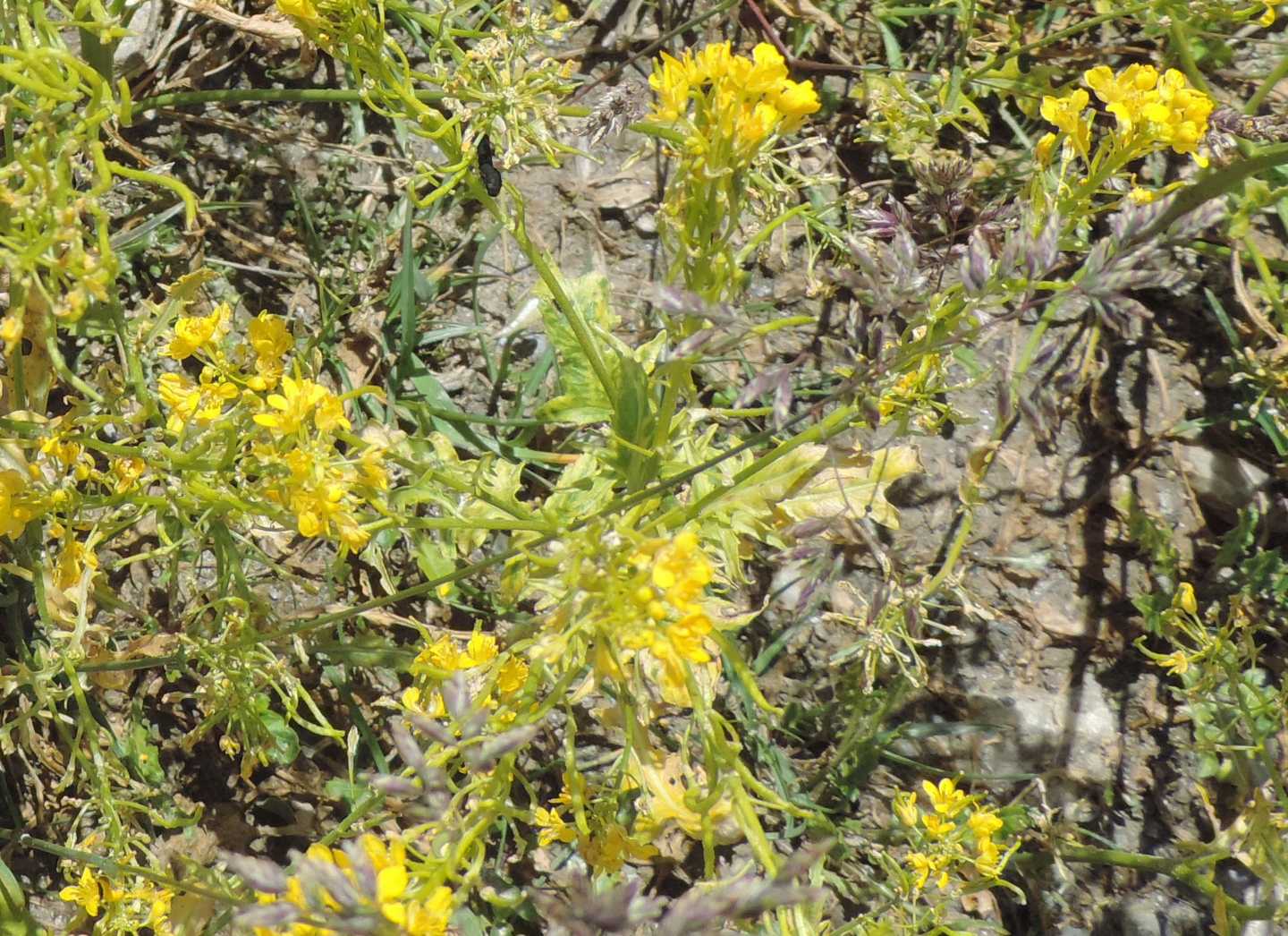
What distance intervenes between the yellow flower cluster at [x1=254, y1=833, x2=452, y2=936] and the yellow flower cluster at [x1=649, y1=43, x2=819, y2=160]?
1301 millimetres

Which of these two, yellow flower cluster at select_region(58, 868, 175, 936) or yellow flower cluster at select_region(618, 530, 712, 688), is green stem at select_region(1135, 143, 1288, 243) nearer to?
yellow flower cluster at select_region(618, 530, 712, 688)

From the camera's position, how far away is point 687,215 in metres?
2.04

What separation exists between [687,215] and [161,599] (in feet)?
6.41

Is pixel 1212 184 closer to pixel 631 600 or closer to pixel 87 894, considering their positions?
pixel 631 600

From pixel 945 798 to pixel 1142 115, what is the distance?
165cm

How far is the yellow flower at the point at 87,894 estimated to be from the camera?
7.74 ft

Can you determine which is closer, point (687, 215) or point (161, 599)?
point (687, 215)

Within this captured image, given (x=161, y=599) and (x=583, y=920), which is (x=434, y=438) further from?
(x=583, y=920)

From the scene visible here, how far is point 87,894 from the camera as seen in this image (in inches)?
94.0

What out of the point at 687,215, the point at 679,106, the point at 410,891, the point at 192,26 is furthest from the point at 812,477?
the point at 192,26

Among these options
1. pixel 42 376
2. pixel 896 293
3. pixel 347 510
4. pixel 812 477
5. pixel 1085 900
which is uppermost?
pixel 896 293

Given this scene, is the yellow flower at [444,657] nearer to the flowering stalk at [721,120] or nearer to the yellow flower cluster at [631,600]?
the yellow flower cluster at [631,600]

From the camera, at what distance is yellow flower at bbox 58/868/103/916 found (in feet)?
7.74

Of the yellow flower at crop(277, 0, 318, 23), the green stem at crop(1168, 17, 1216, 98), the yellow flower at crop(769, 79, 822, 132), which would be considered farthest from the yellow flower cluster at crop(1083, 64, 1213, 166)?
the yellow flower at crop(277, 0, 318, 23)
